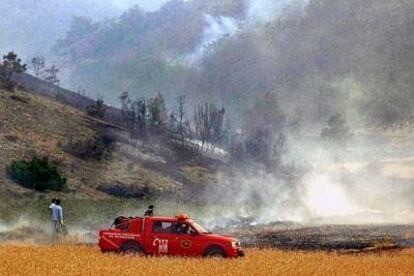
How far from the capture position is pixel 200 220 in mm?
46156

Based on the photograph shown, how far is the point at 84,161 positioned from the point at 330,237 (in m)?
36.3

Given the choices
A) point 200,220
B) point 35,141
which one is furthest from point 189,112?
point 200,220

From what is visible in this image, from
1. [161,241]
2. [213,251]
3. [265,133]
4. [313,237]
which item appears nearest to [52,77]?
[265,133]

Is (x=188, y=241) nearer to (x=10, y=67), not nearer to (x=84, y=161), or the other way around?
Answer: (x=84, y=161)

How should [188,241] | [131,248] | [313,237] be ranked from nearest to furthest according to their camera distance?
[188,241] → [131,248] → [313,237]


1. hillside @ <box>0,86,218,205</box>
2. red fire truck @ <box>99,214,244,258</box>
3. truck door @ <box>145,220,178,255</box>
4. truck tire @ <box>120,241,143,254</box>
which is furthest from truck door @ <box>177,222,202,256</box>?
hillside @ <box>0,86,218,205</box>

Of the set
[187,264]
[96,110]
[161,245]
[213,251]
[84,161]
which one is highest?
[96,110]

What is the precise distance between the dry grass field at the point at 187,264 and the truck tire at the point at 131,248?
90 cm

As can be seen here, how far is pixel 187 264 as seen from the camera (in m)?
21.6

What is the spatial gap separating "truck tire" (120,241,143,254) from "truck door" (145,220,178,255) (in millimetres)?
337

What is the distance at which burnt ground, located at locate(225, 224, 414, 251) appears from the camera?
3116cm

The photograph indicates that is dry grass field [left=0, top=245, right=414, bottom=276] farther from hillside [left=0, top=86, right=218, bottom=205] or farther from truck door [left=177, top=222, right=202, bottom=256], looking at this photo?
hillside [left=0, top=86, right=218, bottom=205]

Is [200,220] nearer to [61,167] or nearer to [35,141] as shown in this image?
[61,167]

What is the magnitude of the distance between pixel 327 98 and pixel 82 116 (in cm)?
9789
